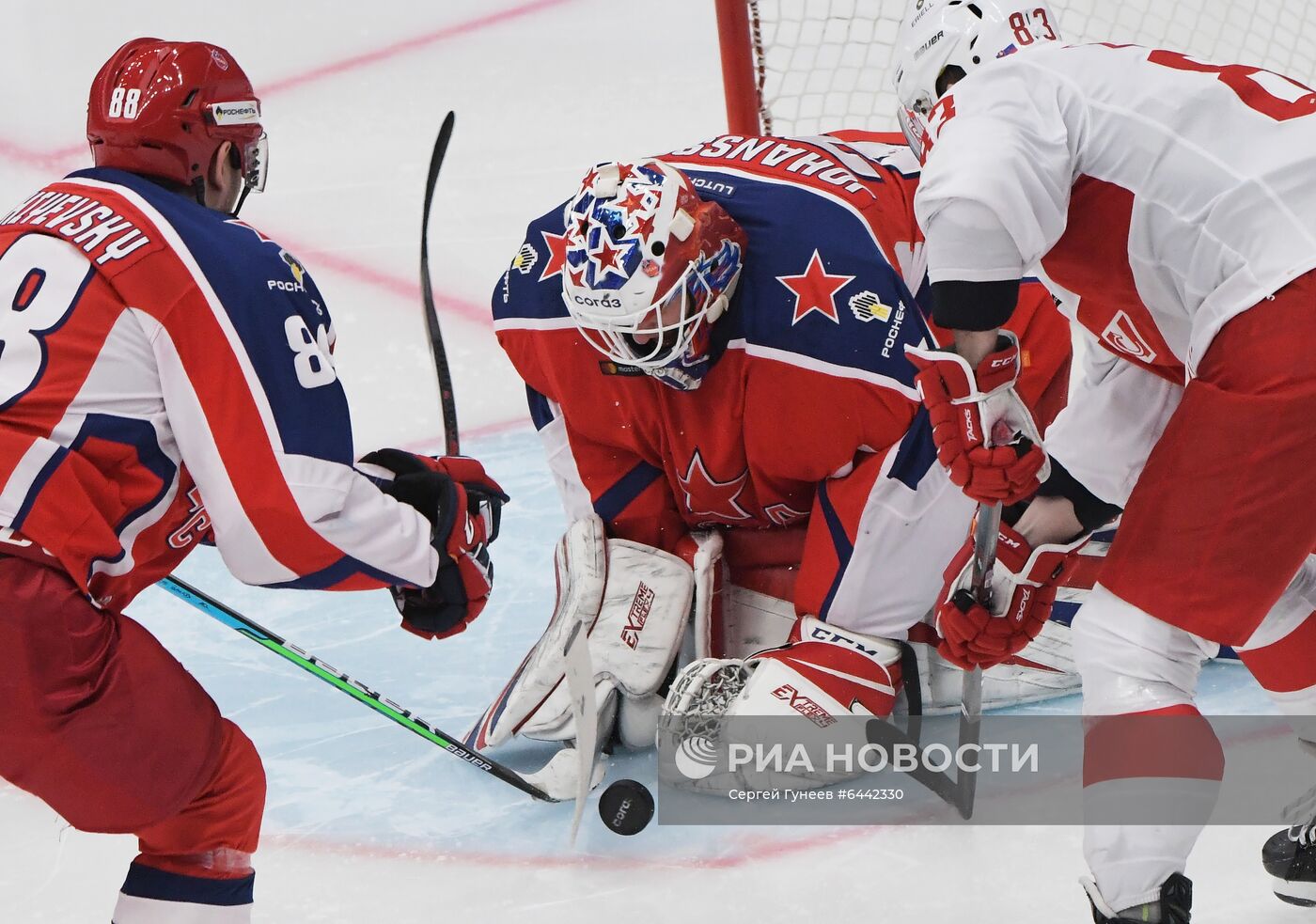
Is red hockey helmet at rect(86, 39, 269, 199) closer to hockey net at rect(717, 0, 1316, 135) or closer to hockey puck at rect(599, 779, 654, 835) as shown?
hockey puck at rect(599, 779, 654, 835)

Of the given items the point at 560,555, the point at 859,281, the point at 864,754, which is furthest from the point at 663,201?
the point at 864,754

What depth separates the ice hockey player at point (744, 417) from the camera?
7.46 ft

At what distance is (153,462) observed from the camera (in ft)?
5.72

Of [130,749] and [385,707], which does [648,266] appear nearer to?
[385,707]

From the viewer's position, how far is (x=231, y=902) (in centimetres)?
182

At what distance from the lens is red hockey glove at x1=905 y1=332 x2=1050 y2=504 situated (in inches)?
62.5

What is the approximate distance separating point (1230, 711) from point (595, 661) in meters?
1.07

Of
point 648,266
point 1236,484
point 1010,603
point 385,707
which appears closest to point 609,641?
point 385,707

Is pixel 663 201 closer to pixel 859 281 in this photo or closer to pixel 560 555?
pixel 859 281

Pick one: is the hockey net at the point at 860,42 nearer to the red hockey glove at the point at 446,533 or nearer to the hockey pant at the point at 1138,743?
the red hockey glove at the point at 446,533

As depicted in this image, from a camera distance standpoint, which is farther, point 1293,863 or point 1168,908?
point 1293,863

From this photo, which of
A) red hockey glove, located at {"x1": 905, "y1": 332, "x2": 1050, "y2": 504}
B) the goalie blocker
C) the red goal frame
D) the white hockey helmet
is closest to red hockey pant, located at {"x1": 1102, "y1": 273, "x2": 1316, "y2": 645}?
red hockey glove, located at {"x1": 905, "y1": 332, "x2": 1050, "y2": 504}

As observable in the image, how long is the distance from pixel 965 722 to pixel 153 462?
1.25 meters

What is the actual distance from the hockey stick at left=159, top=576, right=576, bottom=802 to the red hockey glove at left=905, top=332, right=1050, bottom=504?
3.36ft
